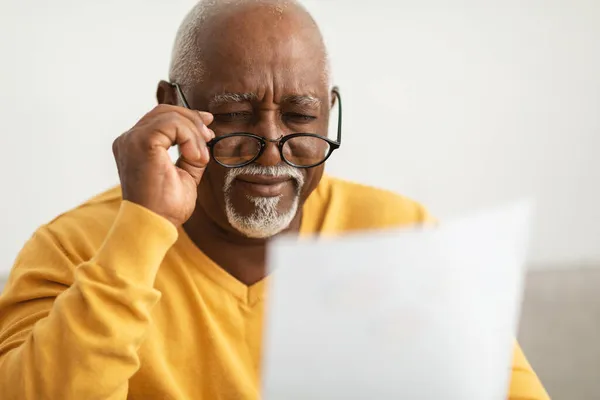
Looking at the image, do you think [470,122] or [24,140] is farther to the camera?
[470,122]

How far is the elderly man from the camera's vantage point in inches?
47.4

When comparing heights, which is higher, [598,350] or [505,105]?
[505,105]

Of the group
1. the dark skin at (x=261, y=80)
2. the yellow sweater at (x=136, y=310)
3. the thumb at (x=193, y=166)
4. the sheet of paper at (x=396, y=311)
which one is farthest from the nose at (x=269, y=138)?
the sheet of paper at (x=396, y=311)

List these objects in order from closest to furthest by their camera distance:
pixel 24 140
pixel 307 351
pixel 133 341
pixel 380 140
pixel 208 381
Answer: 1. pixel 307 351
2. pixel 133 341
3. pixel 208 381
4. pixel 24 140
5. pixel 380 140

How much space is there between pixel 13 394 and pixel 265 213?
49 cm

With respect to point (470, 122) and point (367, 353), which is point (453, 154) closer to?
point (470, 122)

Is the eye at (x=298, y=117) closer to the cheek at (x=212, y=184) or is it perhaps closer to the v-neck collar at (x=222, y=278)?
the cheek at (x=212, y=184)

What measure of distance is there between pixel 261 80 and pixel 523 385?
65 centimetres

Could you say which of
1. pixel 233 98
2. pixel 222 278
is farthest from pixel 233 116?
pixel 222 278

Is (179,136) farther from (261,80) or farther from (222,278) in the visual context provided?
(222,278)

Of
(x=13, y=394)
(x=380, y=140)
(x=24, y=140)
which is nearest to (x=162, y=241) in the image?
(x=13, y=394)

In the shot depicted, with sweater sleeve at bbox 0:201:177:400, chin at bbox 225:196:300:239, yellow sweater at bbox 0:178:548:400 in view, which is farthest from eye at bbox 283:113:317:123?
sweater sleeve at bbox 0:201:177:400

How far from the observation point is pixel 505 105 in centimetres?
267

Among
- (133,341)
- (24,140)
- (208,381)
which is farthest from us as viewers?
(24,140)
